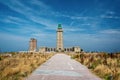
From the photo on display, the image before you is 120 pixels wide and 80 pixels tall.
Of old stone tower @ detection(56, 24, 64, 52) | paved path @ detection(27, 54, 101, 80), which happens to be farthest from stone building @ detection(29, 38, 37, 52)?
paved path @ detection(27, 54, 101, 80)

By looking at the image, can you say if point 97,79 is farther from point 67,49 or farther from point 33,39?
point 33,39

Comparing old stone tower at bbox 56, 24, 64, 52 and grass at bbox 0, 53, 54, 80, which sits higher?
old stone tower at bbox 56, 24, 64, 52

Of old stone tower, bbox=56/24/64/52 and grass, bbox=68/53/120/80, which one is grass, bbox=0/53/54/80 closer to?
grass, bbox=68/53/120/80

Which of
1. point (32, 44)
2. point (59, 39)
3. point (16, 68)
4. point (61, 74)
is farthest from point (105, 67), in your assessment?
point (32, 44)

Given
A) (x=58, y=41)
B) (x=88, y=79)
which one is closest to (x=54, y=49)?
(x=58, y=41)

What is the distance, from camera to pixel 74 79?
40.2 feet

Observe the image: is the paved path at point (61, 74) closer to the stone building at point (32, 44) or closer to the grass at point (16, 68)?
the grass at point (16, 68)

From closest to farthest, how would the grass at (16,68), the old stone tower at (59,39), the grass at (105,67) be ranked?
1. the grass at (16,68)
2. the grass at (105,67)
3. the old stone tower at (59,39)

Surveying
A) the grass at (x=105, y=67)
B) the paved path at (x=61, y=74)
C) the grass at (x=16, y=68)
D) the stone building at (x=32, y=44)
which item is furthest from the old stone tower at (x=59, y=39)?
the paved path at (x=61, y=74)

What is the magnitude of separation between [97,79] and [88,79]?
1.82 feet

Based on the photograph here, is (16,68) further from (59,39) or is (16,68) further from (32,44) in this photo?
(32,44)

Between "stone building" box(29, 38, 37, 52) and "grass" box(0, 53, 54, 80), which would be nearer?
"grass" box(0, 53, 54, 80)

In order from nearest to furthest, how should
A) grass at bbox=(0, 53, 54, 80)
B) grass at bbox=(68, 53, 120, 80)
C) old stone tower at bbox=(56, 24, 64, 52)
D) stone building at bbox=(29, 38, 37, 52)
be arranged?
grass at bbox=(0, 53, 54, 80) → grass at bbox=(68, 53, 120, 80) → old stone tower at bbox=(56, 24, 64, 52) → stone building at bbox=(29, 38, 37, 52)

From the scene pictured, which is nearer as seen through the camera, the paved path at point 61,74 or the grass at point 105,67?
the paved path at point 61,74
